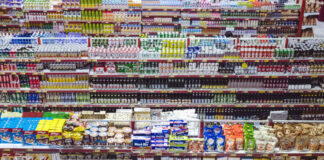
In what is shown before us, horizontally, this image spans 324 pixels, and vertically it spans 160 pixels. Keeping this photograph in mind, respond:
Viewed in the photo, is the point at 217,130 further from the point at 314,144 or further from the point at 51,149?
the point at 51,149

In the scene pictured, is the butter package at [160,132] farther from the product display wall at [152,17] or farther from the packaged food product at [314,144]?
the product display wall at [152,17]

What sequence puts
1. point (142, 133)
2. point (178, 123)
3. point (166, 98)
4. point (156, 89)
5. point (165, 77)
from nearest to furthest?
point (142, 133) < point (178, 123) < point (165, 77) < point (156, 89) < point (166, 98)

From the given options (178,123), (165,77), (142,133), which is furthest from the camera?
(165,77)

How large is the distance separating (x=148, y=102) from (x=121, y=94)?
1.93 ft

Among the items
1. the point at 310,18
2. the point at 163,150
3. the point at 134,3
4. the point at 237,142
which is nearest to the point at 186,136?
the point at 163,150

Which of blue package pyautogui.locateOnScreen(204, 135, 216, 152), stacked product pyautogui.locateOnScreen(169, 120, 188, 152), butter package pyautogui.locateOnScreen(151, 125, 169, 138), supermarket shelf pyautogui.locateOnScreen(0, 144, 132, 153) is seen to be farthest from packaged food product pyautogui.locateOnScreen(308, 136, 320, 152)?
supermarket shelf pyautogui.locateOnScreen(0, 144, 132, 153)

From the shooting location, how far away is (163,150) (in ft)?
16.4

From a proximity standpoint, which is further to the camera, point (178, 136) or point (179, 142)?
point (178, 136)

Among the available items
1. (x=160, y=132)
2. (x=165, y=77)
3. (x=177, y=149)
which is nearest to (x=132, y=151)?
(x=160, y=132)

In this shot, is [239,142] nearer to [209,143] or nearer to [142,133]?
[209,143]

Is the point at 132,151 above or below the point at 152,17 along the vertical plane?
below

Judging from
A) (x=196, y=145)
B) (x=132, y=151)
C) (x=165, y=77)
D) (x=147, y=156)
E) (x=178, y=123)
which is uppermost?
(x=165, y=77)

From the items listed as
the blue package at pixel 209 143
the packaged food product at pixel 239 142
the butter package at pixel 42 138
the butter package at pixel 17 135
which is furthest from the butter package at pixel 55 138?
the packaged food product at pixel 239 142

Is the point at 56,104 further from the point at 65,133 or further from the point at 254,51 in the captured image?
the point at 254,51
